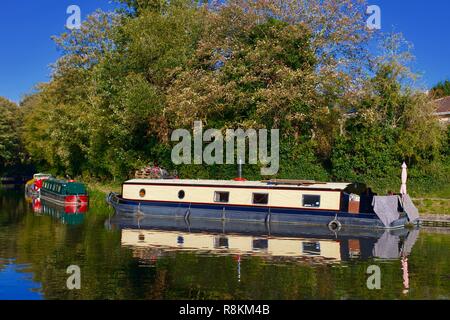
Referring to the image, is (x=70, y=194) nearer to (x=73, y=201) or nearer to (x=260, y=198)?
(x=73, y=201)

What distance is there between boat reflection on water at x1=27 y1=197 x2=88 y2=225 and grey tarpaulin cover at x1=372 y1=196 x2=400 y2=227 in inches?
666

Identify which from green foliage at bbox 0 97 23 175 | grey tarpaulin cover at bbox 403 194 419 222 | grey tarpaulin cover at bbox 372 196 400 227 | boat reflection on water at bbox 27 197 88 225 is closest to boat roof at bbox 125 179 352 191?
grey tarpaulin cover at bbox 372 196 400 227

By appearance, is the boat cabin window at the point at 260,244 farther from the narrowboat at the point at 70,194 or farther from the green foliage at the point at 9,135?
the green foliage at the point at 9,135

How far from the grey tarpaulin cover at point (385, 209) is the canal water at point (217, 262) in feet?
3.05

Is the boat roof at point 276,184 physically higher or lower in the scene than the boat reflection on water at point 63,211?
higher

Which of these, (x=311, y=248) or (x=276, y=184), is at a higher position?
(x=276, y=184)

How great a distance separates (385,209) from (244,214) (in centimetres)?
770

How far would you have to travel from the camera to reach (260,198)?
30.6 m

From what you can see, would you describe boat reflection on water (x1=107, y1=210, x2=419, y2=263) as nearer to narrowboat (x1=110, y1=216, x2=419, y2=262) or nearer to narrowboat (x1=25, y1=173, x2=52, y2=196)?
narrowboat (x1=110, y1=216, x2=419, y2=262)

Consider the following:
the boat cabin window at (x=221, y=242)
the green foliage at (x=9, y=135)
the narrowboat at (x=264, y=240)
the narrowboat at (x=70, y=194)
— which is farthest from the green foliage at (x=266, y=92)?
the green foliage at (x=9, y=135)

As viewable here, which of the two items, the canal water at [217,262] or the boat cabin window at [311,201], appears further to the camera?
the boat cabin window at [311,201]

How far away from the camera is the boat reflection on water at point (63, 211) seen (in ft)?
111

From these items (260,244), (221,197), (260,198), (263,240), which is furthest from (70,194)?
(260,244)

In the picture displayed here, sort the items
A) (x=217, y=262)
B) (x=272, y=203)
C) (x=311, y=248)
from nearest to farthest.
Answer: (x=217, y=262) → (x=311, y=248) → (x=272, y=203)
